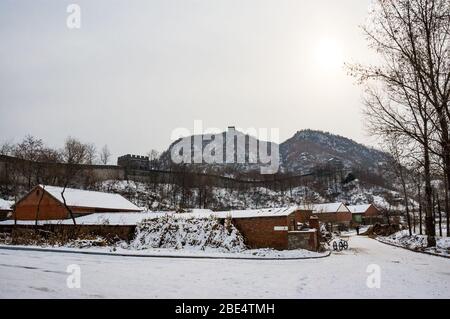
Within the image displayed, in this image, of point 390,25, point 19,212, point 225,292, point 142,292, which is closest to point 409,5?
point 390,25

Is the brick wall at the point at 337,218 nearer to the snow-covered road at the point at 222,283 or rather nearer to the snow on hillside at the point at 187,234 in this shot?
the snow on hillside at the point at 187,234

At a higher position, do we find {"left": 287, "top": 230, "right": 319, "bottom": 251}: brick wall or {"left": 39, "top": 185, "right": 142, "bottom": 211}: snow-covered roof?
{"left": 39, "top": 185, "right": 142, "bottom": 211}: snow-covered roof

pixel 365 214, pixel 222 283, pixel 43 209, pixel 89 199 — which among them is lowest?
pixel 365 214

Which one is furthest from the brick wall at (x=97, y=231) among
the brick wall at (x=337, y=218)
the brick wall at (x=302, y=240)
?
the brick wall at (x=337, y=218)

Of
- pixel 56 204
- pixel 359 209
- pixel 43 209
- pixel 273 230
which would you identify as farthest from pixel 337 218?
pixel 43 209

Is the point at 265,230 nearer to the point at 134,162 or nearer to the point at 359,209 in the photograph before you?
the point at 359,209

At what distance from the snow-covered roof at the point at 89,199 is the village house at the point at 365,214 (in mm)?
56790

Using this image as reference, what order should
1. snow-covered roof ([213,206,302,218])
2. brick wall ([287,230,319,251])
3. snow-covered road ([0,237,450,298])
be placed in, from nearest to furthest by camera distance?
snow-covered road ([0,237,450,298]) < brick wall ([287,230,319,251]) < snow-covered roof ([213,206,302,218])

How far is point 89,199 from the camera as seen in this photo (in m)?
42.3

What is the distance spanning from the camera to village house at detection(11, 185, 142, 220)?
126ft

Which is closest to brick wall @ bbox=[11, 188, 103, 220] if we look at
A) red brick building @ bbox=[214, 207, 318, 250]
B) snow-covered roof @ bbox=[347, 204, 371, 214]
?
red brick building @ bbox=[214, 207, 318, 250]

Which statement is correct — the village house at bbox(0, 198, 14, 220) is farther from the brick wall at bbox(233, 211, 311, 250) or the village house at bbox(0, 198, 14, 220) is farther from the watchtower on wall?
the watchtower on wall

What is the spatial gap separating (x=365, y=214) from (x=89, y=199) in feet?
214
